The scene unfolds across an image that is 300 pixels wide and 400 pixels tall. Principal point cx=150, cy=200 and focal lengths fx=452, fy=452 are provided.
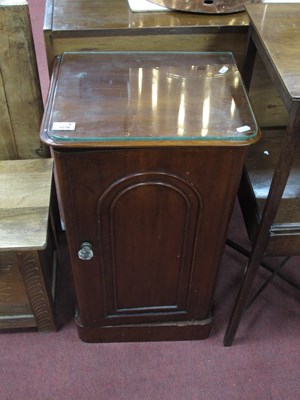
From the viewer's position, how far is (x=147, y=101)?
99 centimetres

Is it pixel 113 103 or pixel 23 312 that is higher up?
pixel 113 103

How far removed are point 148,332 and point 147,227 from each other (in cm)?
47

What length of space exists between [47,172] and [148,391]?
2.35 ft

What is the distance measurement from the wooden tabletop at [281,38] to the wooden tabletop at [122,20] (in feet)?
0.30

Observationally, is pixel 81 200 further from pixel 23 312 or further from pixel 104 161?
pixel 23 312

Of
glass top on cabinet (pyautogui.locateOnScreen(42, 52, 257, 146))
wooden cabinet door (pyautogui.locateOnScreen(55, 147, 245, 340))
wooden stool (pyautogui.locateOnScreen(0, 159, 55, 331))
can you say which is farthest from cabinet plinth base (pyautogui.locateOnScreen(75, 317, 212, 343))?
glass top on cabinet (pyautogui.locateOnScreen(42, 52, 257, 146))

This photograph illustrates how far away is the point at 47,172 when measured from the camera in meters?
1.36

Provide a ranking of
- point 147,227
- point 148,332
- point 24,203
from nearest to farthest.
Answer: point 147,227
point 24,203
point 148,332

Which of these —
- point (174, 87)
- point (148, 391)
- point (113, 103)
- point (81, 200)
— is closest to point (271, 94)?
point (174, 87)

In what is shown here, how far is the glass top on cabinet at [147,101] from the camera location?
2.96 feet

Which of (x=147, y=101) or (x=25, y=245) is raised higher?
(x=147, y=101)

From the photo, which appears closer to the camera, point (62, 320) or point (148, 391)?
point (148, 391)

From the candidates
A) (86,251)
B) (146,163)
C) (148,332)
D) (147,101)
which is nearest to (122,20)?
(147,101)

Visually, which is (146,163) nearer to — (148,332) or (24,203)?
(24,203)
